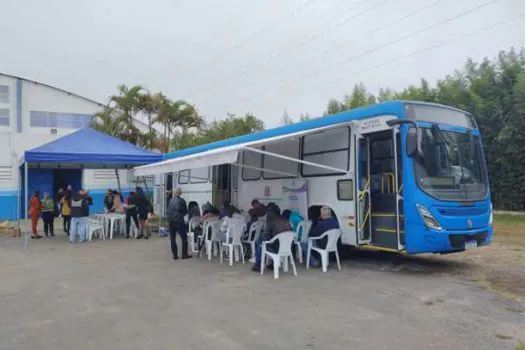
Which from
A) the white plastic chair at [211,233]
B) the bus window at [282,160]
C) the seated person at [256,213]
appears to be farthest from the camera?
the bus window at [282,160]

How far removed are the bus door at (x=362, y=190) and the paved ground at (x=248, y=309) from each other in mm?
744

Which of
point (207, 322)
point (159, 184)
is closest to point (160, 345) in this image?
point (207, 322)

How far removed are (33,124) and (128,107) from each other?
7159mm

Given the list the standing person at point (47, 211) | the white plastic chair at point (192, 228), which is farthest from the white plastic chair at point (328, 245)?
the standing person at point (47, 211)

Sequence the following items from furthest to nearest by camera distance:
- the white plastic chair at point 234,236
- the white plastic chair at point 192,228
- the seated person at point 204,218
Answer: the white plastic chair at point 192,228 → the seated person at point 204,218 → the white plastic chair at point 234,236

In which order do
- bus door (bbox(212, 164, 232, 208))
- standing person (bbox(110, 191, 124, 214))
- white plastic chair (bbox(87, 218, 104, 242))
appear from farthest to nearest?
standing person (bbox(110, 191, 124, 214)) < white plastic chair (bbox(87, 218, 104, 242)) < bus door (bbox(212, 164, 232, 208))

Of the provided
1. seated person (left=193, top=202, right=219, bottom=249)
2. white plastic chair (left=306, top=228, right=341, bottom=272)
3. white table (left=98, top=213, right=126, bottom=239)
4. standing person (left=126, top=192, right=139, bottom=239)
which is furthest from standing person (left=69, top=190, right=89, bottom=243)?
white plastic chair (left=306, top=228, right=341, bottom=272)

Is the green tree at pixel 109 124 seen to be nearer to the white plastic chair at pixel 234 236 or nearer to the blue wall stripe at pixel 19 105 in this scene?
the blue wall stripe at pixel 19 105

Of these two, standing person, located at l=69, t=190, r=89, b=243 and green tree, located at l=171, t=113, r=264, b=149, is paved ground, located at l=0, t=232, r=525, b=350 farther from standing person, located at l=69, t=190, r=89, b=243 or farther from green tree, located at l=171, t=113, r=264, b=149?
green tree, located at l=171, t=113, r=264, b=149

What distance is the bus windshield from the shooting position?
7.70m

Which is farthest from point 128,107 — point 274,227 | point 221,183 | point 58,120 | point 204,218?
point 274,227

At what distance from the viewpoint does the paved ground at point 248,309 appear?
15.9ft

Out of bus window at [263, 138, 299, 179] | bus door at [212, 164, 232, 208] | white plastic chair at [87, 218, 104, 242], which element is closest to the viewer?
bus window at [263, 138, 299, 179]

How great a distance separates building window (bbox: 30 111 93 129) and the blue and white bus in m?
18.7
